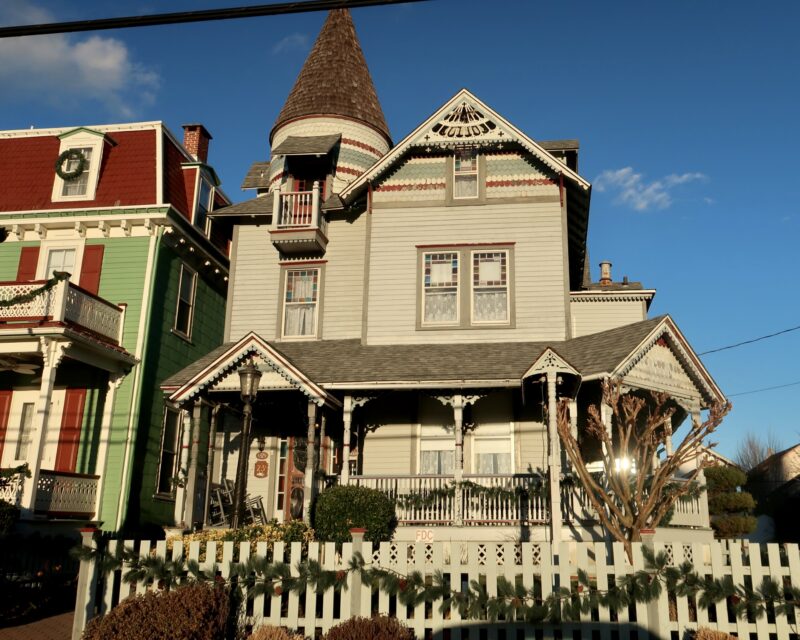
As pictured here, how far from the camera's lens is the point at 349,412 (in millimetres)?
17406

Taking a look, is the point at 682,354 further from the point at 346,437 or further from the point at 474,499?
the point at 346,437

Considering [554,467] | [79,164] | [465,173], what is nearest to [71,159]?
[79,164]

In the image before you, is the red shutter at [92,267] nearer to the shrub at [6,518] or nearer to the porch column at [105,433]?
the porch column at [105,433]

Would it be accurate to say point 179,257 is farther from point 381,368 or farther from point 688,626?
point 688,626

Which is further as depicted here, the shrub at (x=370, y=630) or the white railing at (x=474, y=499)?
the white railing at (x=474, y=499)

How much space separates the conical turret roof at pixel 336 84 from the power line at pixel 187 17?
55.6ft

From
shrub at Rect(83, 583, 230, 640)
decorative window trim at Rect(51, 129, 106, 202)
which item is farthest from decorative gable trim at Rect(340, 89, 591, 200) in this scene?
shrub at Rect(83, 583, 230, 640)

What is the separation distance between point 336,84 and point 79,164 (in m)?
8.34

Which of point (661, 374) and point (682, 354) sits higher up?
point (682, 354)

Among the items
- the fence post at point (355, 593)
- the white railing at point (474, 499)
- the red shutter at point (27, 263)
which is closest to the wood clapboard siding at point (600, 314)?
the white railing at point (474, 499)

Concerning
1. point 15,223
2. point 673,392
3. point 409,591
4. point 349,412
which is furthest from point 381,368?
point 15,223

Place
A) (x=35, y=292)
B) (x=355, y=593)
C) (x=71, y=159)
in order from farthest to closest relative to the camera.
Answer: (x=71, y=159) → (x=35, y=292) → (x=355, y=593)

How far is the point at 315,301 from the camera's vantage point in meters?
20.9

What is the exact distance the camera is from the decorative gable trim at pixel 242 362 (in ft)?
55.0
